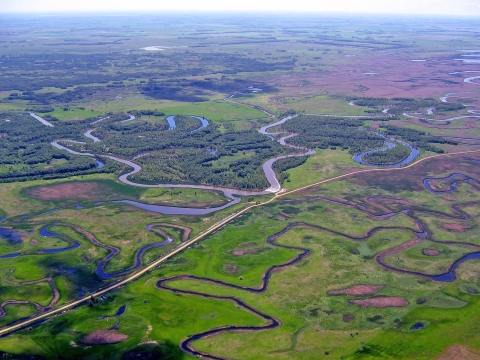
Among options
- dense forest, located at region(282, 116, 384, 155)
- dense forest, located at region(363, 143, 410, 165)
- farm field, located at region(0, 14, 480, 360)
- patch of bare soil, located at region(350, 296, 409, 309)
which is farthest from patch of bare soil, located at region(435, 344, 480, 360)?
dense forest, located at region(282, 116, 384, 155)

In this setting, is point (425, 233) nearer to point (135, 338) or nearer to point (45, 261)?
point (135, 338)

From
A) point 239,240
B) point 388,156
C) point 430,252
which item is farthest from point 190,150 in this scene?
point 430,252

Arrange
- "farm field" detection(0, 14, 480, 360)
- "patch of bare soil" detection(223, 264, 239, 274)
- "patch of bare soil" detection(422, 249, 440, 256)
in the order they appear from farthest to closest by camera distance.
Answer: "patch of bare soil" detection(422, 249, 440, 256), "patch of bare soil" detection(223, 264, 239, 274), "farm field" detection(0, 14, 480, 360)

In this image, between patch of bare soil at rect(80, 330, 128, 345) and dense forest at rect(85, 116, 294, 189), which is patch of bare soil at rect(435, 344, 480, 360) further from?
dense forest at rect(85, 116, 294, 189)

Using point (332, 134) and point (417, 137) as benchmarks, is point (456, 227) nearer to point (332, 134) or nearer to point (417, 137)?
point (417, 137)

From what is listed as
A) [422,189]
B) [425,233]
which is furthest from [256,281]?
Answer: [422,189]

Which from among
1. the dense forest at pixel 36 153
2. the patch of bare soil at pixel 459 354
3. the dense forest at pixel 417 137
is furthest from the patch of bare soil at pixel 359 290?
the dense forest at pixel 417 137

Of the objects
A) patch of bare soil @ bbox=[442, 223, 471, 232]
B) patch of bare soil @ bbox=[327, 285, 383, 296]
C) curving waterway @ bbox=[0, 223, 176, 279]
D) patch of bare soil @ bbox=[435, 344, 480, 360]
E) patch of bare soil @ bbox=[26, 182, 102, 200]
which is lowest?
patch of bare soil @ bbox=[435, 344, 480, 360]
